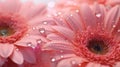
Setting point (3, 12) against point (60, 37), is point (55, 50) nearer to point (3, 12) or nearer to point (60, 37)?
point (60, 37)

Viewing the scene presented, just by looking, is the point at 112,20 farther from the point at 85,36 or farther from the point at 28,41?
the point at 28,41

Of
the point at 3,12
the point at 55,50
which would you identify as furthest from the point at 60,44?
the point at 3,12

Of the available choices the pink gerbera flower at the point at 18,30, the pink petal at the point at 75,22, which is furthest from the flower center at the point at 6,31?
the pink petal at the point at 75,22

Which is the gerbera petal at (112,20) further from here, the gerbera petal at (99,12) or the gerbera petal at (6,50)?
the gerbera petal at (6,50)

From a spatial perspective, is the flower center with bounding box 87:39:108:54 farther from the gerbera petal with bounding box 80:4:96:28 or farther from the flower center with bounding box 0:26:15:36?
the flower center with bounding box 0:26:15:36

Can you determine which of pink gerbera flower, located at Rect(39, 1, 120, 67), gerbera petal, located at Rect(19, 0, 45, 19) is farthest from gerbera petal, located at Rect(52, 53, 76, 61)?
gerbera petal, located at Rect(19, 0, 45, 19)
